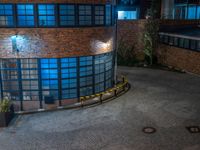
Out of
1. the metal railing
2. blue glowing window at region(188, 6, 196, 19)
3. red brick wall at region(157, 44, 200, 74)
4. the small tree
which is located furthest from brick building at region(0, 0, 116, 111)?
blue glowing window at region(188, 6, 196, 19)

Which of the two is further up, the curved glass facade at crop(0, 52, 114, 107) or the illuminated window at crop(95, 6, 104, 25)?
the illuminated window at crop(95, 6, 104, 25)

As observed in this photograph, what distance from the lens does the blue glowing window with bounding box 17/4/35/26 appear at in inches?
730

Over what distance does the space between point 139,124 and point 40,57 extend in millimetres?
8261

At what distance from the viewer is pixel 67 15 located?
19188 millimetres

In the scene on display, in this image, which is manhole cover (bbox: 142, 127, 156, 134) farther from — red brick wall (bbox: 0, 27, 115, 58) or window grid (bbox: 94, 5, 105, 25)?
window grid (bbox: 94, 5, 105, 25)

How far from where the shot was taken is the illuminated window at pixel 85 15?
19.6m

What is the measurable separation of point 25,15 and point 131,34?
1923 cm

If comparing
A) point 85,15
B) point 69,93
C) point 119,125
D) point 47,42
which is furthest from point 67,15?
point 119,125

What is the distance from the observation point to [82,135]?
1552 cm

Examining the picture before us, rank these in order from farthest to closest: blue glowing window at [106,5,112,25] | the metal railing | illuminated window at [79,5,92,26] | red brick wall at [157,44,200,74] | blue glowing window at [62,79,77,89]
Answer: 1. red brick wall at [157,44,200,74]
2. blue glowing window at [106,5,112,25]
3. the metal railing
4. blue glowing window at [62,79,77,89]
5. illuminated window at [79,5,92,26]

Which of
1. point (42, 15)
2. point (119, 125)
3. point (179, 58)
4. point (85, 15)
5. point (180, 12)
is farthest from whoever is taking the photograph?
point (180, 12)

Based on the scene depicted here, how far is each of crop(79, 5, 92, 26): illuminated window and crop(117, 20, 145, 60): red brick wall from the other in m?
15.8

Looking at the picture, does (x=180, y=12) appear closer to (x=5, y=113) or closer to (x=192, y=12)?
(x=192, y=12)

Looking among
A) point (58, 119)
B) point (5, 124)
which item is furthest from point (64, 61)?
point (5, 124)
